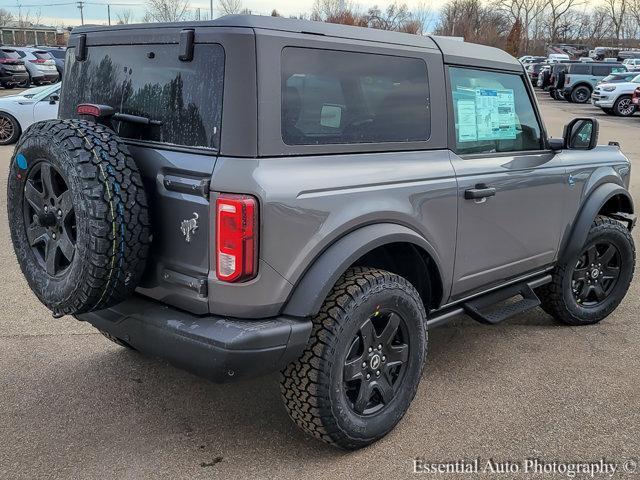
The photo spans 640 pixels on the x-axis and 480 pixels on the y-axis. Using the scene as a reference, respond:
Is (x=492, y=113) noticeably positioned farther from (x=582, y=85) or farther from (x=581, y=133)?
(x=582, y=85)

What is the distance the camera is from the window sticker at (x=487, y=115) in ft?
11.4

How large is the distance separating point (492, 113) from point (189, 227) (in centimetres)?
199

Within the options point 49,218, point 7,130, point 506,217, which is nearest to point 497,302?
point 506,217

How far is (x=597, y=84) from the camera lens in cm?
2653

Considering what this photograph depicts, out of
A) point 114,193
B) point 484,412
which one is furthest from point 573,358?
point 114,193

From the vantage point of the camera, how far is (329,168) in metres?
2.74

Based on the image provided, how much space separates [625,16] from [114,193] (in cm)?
9353

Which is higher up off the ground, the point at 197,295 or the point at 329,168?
the point at 329,168

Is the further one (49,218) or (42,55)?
(42,55)

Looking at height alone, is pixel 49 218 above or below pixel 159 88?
below

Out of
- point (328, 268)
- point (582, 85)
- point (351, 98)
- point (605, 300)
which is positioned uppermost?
point (351, 98)

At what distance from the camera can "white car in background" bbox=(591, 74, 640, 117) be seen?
2369 centimetres

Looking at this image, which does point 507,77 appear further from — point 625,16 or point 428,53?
point 625,16

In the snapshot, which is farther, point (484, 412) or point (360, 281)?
point (484, 412)
